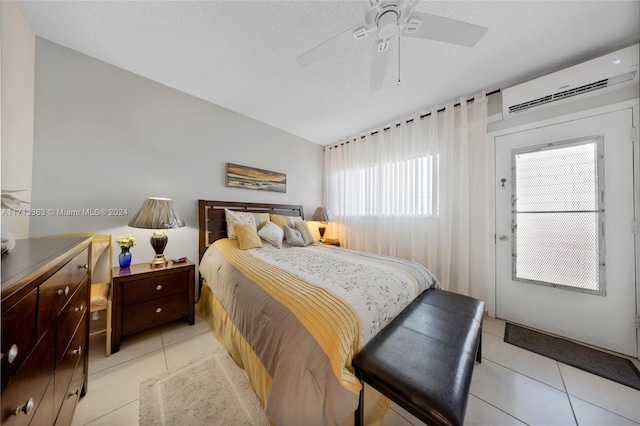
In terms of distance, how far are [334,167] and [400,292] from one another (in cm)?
301

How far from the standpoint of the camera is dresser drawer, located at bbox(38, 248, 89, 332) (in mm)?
720

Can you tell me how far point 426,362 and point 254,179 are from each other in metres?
2.98

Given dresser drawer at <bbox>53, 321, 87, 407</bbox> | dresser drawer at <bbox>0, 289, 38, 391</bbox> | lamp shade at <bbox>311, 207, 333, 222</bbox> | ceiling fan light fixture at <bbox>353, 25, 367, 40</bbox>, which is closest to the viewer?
dresser drawer at <bbox>0, 289, 38, 391</bbox>

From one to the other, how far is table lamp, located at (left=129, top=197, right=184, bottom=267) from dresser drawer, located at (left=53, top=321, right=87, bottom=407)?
3.12ft

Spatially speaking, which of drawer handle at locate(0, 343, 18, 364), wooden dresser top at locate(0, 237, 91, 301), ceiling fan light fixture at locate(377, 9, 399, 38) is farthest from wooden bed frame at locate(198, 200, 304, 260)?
ceiling fan light fixture at locate(377, 9, 399, 38)

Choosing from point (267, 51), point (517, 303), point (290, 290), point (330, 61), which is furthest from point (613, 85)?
point (290, 290)

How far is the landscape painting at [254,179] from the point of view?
2.99 metres

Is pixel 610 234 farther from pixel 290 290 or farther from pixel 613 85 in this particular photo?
pixel 290 290

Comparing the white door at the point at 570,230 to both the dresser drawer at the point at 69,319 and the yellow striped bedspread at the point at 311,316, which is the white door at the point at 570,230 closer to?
the yellow striped bedspread at the point at 311,316

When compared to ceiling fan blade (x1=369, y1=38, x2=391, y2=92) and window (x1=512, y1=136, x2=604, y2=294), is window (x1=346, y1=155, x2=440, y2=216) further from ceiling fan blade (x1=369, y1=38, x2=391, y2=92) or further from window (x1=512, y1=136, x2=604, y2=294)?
ceiling fan blade (x1=369, y1=38, x2=391, y2=92)

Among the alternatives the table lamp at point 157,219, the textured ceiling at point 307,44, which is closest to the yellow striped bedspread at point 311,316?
the table lamp at point 157,219

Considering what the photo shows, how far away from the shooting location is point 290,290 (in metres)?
1.30

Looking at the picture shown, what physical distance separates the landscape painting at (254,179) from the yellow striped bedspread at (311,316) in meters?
1.40

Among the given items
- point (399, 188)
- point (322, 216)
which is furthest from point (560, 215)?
point (322, 216)
